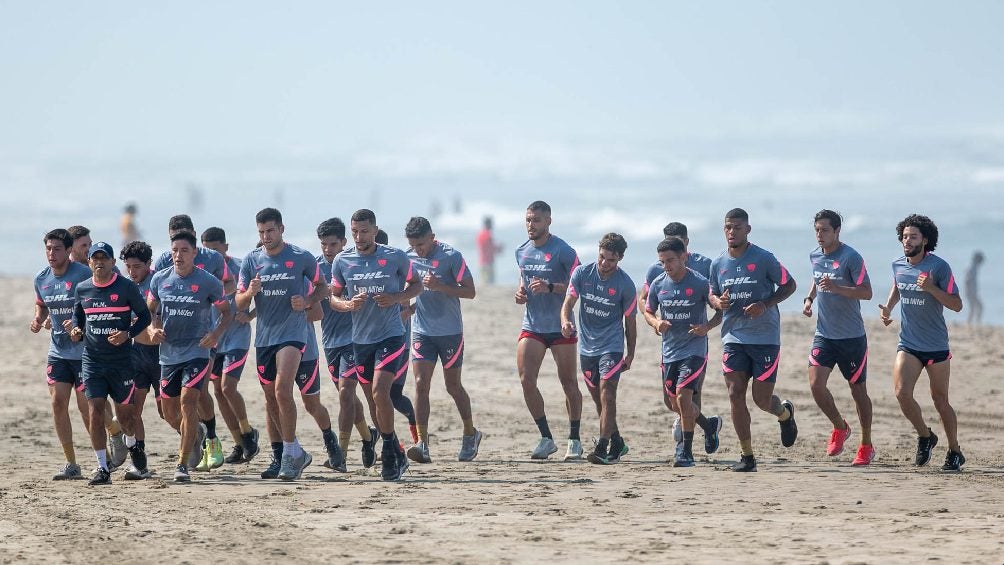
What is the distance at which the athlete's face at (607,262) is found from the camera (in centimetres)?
1295

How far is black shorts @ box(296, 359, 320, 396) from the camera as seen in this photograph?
12.1 metres

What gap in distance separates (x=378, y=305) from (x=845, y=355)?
4.35m

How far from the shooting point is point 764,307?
39.5ft

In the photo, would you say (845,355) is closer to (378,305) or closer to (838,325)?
(838,325)

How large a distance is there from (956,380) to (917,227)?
311 inches

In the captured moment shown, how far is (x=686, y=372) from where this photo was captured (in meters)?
12.5

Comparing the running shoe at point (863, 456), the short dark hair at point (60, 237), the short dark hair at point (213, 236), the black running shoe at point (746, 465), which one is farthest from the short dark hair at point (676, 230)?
the short dark hair at point (60, 237)

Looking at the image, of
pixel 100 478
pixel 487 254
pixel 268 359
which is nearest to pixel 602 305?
pixel 268 359

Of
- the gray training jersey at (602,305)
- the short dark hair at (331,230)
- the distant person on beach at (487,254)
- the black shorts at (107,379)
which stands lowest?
the black shorts at (107,379)

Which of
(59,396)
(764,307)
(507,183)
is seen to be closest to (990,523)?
(764,307)

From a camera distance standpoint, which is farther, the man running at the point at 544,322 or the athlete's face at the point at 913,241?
the man running at the point at 544,322

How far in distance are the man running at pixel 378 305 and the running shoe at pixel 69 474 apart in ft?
8.54

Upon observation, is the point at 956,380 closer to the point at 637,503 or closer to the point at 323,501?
the point at 637,503

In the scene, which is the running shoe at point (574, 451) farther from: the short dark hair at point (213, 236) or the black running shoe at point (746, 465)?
the short dark hair at point (213, 236)
